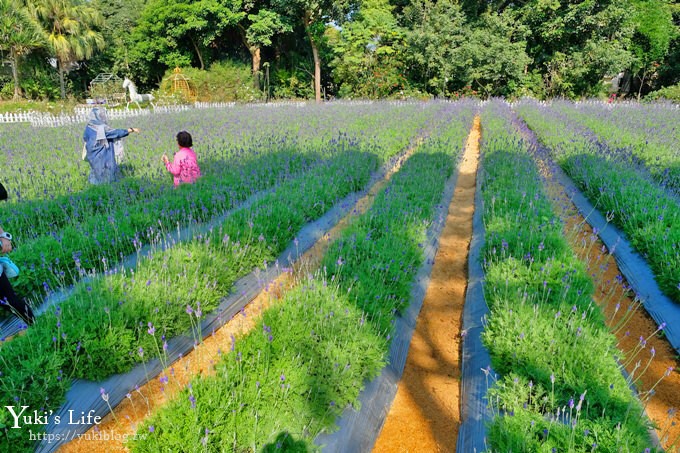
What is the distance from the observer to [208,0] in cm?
3080

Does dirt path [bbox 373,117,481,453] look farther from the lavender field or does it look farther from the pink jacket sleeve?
the pink jacket sleeve

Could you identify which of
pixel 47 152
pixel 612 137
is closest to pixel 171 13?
pixel 47 152

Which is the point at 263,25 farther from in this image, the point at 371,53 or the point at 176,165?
the point at 176,165

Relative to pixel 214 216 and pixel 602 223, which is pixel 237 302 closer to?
pixel 214 216

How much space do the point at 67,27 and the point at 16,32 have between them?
12.8ft

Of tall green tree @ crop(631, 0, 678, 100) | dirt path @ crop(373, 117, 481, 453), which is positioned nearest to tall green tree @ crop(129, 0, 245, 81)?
tall green tree @ crop(631, 0, 678, 100)

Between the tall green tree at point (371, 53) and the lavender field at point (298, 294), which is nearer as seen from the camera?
the lavender field at point (298, 294)

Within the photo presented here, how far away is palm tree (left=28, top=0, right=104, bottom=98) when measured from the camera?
29094 mm

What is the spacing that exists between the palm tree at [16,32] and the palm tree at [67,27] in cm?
103

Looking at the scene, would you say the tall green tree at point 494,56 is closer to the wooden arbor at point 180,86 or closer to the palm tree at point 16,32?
the wooden arbor at point 180,86

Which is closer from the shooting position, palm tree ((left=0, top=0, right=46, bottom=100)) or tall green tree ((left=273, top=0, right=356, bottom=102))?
palm tree ((left=0, top=0, right=46, bottom=100))

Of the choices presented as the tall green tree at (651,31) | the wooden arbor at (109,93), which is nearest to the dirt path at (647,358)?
the tall green tree at (651,31)

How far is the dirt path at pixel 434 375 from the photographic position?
8.73ft

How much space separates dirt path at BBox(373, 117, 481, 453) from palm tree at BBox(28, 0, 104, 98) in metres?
34.6
